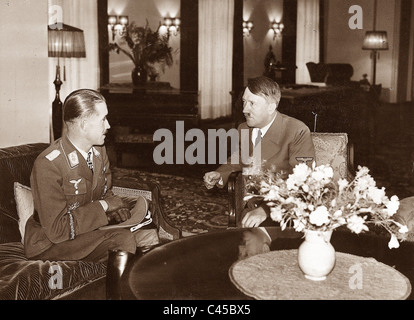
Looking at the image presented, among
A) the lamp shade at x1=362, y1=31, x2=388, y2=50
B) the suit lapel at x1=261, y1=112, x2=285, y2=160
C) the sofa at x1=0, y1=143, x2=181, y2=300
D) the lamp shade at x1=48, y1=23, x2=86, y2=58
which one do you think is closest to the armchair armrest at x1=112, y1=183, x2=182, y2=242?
the sofa at x1=0, y1=143, x2=181, y2=300

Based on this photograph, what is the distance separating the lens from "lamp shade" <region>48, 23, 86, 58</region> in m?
5.67

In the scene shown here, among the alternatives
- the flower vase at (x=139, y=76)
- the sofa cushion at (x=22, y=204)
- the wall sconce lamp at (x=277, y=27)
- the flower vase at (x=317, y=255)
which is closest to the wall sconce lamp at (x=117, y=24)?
→ the flower vase at (x=139, y=76)

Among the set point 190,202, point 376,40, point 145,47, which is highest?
point 376,40

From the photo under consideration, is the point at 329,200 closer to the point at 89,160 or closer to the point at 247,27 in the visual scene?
the point at 89,160

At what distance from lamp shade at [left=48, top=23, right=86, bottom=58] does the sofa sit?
2.36m

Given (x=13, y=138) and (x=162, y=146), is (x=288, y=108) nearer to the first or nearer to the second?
(x=162, y=146)

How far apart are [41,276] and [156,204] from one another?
0.88 m

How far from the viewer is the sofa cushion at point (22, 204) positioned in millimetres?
3180

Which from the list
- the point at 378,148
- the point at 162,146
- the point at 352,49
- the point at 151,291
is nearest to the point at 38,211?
the point at 151,291

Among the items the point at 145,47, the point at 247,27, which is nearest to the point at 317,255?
the point at 145,47

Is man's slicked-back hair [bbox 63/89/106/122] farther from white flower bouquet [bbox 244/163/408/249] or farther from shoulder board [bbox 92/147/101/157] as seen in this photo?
white flower bouquet [bbox 244/163/408/249]

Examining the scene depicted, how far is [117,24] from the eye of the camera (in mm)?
11492
